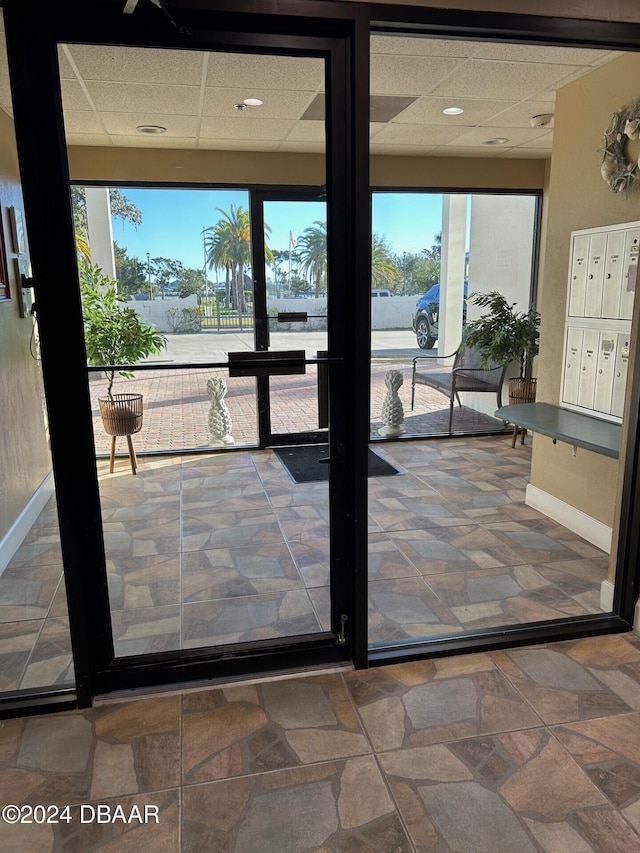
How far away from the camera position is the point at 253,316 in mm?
2109

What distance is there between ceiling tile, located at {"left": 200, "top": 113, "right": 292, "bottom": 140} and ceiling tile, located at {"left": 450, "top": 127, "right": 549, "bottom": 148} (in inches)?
53.2

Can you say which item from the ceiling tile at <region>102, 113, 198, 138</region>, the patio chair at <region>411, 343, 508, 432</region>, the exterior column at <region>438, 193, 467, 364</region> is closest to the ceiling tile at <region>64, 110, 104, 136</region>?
the ceiling tile at <region>102, 113, 198, 138</region>

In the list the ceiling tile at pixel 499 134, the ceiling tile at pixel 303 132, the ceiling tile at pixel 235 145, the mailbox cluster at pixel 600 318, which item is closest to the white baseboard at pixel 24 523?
the ceiling tile at pixel 235 145

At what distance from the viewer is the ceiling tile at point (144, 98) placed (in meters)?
2.97

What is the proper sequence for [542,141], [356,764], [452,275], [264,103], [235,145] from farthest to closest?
[452,275]
[542,141]
[235,145]
[264,103]
[356,764]

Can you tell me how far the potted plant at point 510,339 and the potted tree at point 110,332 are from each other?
152 inches

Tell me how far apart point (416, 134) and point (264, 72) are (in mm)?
2156

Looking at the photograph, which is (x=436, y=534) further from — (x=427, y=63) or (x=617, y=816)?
(x=427, y=63)

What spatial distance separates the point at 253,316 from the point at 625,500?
163 cm

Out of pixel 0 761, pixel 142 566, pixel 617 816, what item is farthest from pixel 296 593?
pixel 617 816

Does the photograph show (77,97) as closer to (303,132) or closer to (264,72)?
(264,72)

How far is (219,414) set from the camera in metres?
2.72

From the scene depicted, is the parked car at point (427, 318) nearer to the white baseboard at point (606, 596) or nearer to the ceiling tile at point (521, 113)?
the ceiling tile at point (521, 113)

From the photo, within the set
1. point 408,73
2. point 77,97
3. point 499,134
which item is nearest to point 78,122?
point 77,97
